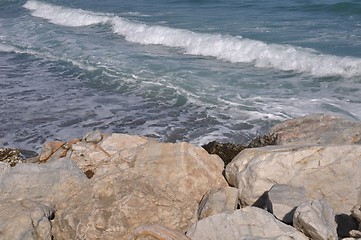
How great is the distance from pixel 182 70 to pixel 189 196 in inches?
425

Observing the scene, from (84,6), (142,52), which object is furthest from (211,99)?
(84,6)

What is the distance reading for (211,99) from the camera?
13688 millimetres

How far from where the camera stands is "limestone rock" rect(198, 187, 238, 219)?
5.94 m

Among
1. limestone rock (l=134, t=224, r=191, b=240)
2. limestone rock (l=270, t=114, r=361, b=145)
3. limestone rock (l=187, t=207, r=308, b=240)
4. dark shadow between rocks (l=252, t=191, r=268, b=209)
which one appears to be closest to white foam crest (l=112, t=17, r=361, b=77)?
limestone rock (l=270, t=114, r=361, b=145)

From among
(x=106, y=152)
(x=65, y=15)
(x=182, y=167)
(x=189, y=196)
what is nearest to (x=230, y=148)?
(x=106, y=152)

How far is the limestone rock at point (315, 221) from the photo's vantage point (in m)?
5.01

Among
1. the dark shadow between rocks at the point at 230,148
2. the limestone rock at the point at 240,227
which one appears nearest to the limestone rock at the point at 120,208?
the limestone rock at the point at 240,227

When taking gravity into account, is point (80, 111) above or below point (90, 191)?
below

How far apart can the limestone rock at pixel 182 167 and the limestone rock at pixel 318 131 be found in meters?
1.42

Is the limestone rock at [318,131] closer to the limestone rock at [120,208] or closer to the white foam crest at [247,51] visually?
the limestone rock at [120,208]

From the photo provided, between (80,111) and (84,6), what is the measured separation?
2171 centimetres

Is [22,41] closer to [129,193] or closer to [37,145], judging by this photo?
[37,145]

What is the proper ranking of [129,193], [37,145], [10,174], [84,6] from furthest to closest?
[84,6]
[37,145]
[10,174]
[129,193]

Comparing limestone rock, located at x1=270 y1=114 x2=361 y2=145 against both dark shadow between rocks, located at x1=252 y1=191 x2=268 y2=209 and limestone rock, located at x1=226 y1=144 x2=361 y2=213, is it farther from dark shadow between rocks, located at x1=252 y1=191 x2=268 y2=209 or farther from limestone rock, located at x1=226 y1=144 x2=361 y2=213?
dark shadow between rocks, located at x1=252 y1=191 x2=268 y2=209
